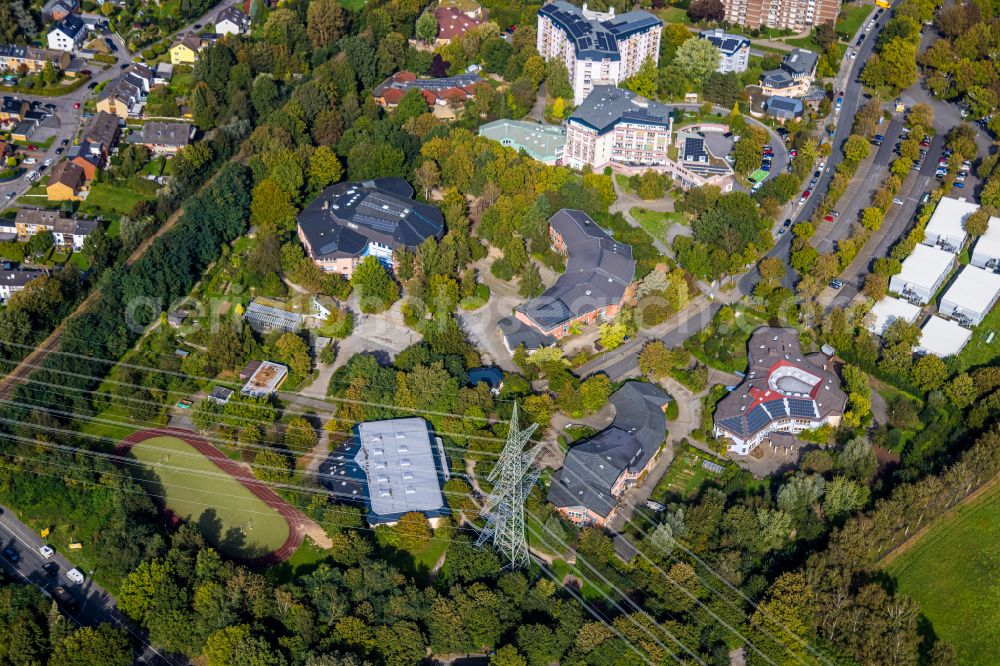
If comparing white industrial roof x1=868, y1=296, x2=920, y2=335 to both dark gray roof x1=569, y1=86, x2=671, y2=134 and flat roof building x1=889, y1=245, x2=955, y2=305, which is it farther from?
dark gray roof x1=569, y1=86, x2=671, y2=134

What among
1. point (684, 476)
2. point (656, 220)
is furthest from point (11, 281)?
point (684, 476)

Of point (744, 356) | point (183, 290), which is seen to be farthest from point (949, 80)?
point (183, 290)

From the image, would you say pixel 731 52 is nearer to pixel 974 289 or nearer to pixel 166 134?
pixel 974 289

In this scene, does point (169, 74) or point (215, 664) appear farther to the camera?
point (169, 74)

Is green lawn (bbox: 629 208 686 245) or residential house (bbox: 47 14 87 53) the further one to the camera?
residential house (bbox: 47 14 87 53)

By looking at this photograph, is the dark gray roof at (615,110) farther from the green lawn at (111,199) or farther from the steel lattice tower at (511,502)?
the steel lattice tower at (511,502)

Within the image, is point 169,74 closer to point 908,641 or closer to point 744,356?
point 744,356

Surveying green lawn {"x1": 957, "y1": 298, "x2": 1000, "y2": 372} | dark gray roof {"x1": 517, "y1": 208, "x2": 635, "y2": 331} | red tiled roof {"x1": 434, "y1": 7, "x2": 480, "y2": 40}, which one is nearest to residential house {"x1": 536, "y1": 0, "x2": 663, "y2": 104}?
red tiled roof {"x1": 434, "y1": 7, "x2": 480, "y2": 40}
